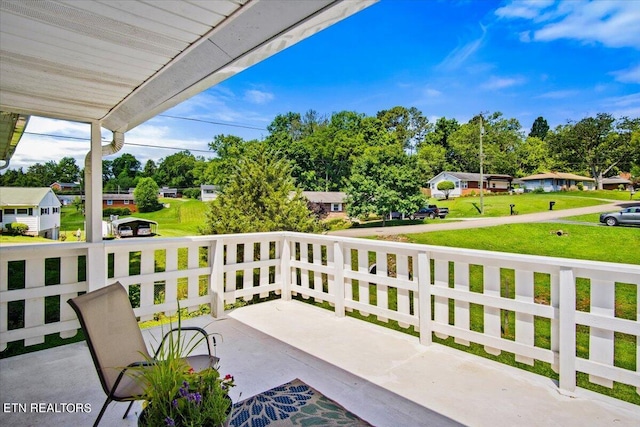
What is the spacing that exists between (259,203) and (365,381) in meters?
6.22

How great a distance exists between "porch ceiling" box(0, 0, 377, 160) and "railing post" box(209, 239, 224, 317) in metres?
1.52

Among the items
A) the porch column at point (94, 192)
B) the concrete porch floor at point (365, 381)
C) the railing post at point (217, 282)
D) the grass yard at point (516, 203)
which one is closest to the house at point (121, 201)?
the porch column at point (94, 192)

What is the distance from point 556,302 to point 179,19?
104 inches

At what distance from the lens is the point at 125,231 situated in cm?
924

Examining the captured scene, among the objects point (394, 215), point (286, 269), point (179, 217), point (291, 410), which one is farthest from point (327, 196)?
point (291, 410)

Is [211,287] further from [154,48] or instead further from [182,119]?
[182,119]

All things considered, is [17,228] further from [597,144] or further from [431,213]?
[597,144]

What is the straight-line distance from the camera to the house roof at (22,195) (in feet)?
20.4

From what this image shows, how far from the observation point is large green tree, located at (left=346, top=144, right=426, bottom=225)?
1346 centimetres

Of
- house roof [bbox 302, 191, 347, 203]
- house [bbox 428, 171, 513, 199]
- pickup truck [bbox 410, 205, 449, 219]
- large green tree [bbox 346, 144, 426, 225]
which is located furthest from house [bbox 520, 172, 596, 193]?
house roof [bbox 302, 191, 347, 203]

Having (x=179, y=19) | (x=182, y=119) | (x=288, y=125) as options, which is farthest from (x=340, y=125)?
(x=179, y=19)

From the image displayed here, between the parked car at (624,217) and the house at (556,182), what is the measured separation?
51.7 inches

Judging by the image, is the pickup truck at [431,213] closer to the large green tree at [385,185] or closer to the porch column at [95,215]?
the large green tree at [385,185]

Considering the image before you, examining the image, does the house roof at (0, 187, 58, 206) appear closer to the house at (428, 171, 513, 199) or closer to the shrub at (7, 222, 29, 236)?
the shrub at (7, 222, 29, 236)
